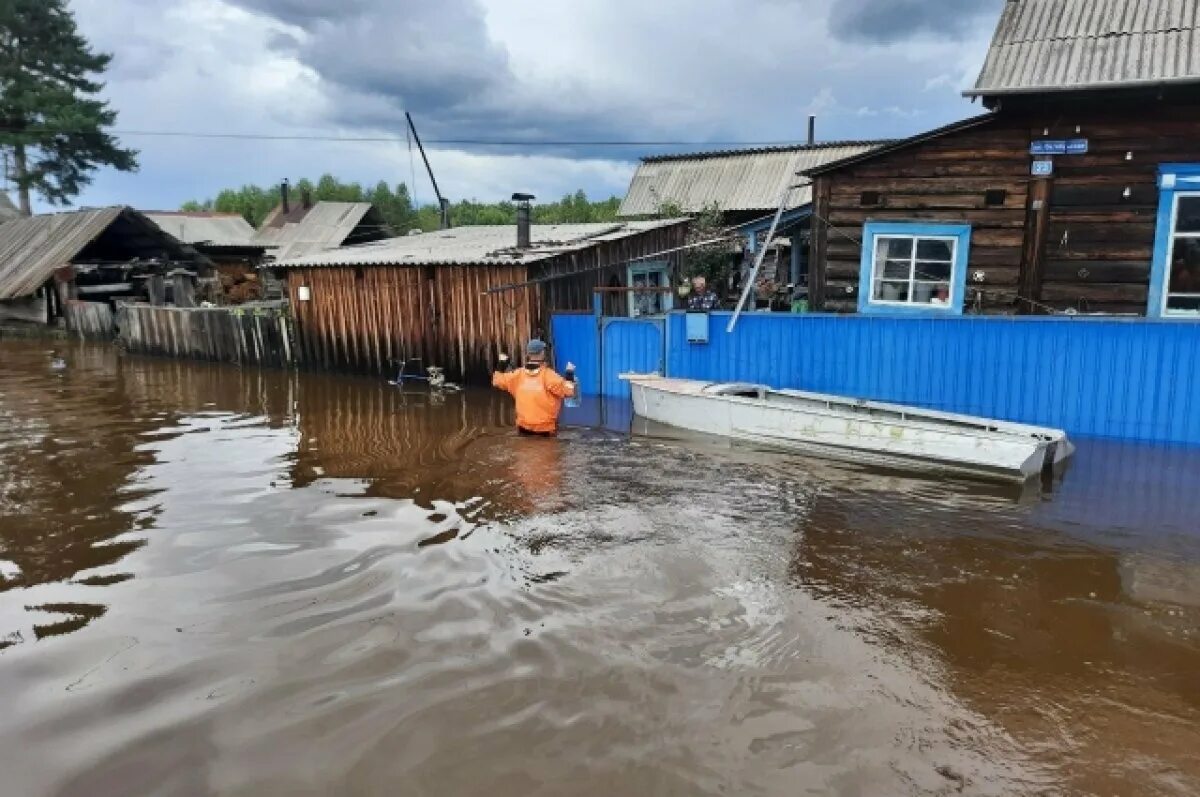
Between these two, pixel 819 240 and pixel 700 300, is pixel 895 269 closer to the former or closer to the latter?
pixel 819 240

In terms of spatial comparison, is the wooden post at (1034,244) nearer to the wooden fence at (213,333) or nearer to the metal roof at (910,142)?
the metal roof at (910,142)

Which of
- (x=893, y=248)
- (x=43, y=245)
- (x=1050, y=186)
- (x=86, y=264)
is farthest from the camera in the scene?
(x=43, y=245)

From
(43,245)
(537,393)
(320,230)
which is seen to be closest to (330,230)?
(320,230)

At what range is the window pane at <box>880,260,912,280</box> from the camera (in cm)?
1255

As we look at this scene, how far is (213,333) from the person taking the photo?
65.7 feet

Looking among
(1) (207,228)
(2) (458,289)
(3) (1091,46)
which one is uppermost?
(3) (1091,46)

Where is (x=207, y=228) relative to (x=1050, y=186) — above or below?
above

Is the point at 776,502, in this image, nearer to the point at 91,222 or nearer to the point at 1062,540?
the point at 1062,540

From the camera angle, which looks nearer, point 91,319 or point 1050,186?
point 1050,186

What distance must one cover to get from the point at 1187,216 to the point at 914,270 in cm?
362

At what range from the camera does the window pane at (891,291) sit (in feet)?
41.4

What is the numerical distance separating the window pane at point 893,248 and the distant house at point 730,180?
364 inches

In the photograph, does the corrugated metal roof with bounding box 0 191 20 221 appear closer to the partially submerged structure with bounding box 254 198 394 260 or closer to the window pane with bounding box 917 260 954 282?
the partially submerged structure with bounding box 254 198 394 260

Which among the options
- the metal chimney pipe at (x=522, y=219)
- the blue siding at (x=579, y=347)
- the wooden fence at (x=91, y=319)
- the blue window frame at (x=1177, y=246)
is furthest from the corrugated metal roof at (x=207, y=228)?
the blue window frame at (x=1177, y=246)
